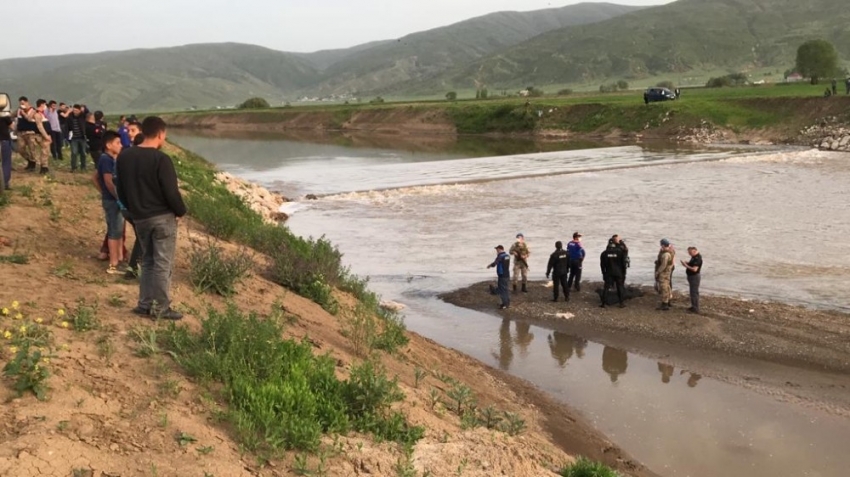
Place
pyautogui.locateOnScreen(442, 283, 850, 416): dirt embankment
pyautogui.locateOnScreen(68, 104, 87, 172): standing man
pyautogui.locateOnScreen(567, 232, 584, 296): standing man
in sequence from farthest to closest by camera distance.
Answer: pyautogui.locateOnScreen(68, 104, 87, 172): standing man, pyautogui.locateOnScreen(567, 232, 584, 296): standing man, pyautogui.locateOnScreen(442, 283, 850, 416): dirt embankment

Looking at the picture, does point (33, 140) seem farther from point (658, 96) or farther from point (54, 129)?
point (658, 96)

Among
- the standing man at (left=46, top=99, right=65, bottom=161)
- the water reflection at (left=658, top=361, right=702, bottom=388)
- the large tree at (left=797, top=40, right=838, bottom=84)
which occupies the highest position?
the large tree at (left=797, top=40, right=838, bottom=84)

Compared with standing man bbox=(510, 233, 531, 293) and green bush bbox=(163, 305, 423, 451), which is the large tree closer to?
standing man bbox=(510, 233, 531, 293)

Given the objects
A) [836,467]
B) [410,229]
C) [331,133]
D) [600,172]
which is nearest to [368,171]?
[600,172]

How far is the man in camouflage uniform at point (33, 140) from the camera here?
15883 millimetres

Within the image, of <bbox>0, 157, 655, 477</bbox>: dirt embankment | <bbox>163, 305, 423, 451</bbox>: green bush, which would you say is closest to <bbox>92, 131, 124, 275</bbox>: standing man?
<bbox>0, 157, 655, 477</bbox>: dirt embankment

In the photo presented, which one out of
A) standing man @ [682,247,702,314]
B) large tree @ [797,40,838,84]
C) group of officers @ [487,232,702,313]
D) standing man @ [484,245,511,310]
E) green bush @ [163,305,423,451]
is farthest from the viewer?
large tree @ [797,40,838,84]

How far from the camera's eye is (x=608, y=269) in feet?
51.4

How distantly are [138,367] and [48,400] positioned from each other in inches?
38.7

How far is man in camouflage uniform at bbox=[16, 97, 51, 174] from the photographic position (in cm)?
1588

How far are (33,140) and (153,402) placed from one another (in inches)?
505

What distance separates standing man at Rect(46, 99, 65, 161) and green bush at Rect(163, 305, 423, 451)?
14190 mm

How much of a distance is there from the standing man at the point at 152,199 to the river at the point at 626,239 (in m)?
6.62

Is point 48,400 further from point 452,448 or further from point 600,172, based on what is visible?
point 600,172
